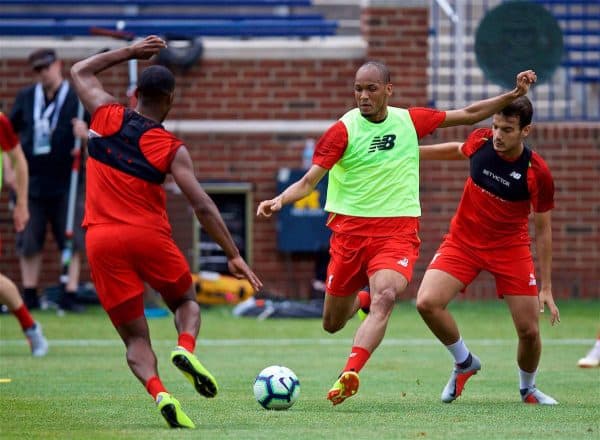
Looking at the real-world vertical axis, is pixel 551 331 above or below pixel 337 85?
below

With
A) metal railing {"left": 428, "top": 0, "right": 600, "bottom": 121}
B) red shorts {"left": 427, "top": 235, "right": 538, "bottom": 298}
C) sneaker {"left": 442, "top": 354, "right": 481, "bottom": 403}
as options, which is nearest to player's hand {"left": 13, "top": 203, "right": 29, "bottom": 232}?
red shorts {"left": 427, "top": 235, "right": 538, "bottom": 298}

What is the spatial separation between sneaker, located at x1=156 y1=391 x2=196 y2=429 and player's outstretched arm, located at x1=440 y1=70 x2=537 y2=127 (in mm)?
2926

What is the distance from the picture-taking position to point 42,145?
1600 cm

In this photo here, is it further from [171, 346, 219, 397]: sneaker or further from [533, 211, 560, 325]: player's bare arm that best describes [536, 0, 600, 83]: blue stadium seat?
[171, 346, 219, 397]: sneaker

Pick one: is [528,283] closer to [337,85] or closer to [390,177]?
[390,177]

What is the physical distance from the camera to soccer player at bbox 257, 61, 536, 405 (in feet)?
29.1

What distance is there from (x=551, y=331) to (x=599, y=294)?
3384 millimetres

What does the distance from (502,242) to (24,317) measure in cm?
465

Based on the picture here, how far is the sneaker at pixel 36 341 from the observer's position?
11906mm

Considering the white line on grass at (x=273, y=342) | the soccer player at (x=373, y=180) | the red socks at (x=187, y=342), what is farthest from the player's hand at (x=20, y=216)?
the red socks at (x=187, y=342)

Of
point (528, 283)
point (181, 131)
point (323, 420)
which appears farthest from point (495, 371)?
point (181, 131)

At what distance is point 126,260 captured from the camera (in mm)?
7426

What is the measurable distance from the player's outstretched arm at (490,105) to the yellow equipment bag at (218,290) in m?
8.05

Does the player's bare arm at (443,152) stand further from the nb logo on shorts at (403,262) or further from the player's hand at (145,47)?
the player's hand at (145,47)
